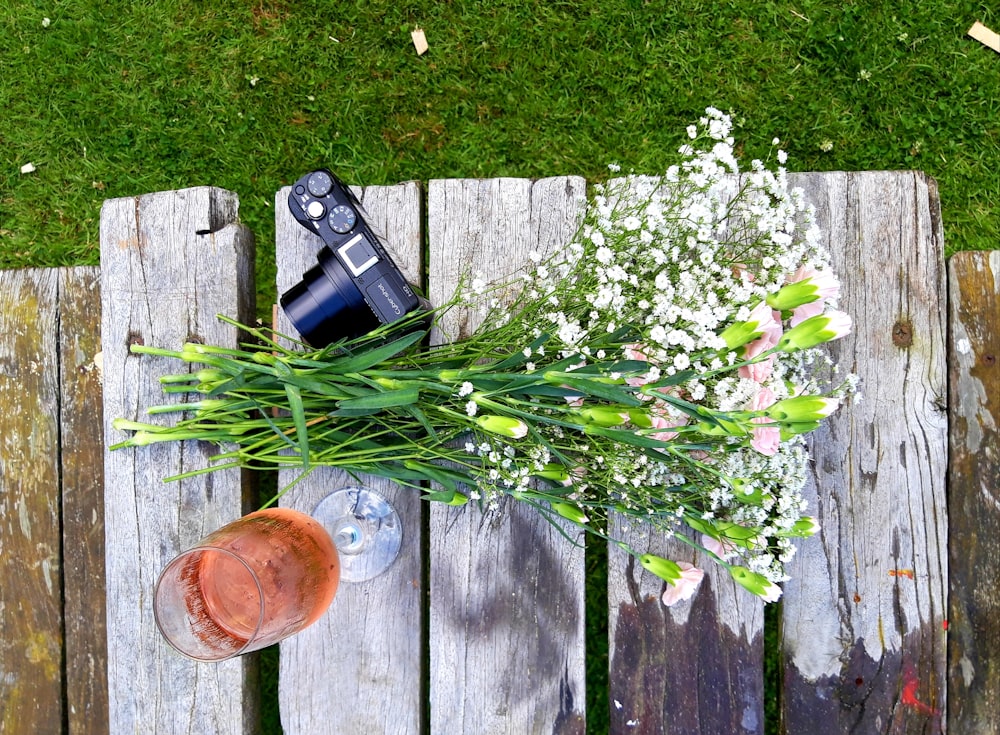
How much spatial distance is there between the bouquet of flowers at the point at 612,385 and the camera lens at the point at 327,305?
43mm

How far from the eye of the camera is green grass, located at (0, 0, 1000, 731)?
1604 millimetres

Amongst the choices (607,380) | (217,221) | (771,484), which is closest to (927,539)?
(771,484)

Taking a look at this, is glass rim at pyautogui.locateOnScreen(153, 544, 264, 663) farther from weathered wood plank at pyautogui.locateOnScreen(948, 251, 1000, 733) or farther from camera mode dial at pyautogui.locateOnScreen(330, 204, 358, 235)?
weathered wood plank at pyautogui.locateOnScreen(948, 251, 1000, 733)

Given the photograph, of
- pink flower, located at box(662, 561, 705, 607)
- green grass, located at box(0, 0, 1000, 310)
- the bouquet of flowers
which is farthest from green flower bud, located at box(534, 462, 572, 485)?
green grass, located at box(0, 0, 1000, 310)

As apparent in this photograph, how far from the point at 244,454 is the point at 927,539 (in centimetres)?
107

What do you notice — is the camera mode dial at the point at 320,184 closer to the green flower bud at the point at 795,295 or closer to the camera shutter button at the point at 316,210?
the camera shutter button at the point at 316,210

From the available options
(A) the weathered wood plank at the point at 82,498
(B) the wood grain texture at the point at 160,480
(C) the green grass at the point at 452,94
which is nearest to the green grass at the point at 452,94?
(C) the green grass at the point at 452,94

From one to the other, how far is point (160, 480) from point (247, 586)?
0.31 meters

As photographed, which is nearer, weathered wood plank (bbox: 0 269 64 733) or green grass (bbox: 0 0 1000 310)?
weathered wood plank (bbox: 0 269 64 733)

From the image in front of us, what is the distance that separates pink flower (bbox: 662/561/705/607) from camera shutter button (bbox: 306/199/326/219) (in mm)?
747

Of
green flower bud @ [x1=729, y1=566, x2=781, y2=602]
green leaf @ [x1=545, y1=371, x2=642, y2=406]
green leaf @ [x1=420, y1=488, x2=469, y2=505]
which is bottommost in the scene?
green flower bud @ [x1=729, y1=566, x2=781, y2=602]

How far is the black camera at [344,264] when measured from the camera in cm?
102

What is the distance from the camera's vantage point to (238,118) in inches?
66.7

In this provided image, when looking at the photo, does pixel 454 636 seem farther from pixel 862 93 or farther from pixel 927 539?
pixel 862 93
